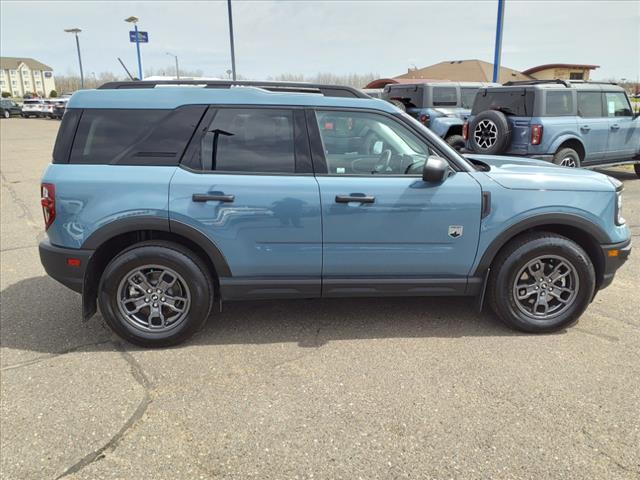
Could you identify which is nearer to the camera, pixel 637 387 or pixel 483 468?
pixel 483 468

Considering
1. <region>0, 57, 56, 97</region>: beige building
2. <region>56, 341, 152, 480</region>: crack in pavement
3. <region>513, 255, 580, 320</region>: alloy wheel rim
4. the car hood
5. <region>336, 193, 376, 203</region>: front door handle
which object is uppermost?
<region>0, 57, 56, 97</region>: beige building

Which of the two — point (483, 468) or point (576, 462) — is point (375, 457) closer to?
point (483, 468)

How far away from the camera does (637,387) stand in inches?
121

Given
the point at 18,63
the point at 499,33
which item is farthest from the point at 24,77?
the point at 499,33

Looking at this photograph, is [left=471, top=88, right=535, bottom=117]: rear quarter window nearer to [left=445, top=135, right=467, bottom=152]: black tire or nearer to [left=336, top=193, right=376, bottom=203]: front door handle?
[left=445, top=135, right=467, bottom=152]: black tire

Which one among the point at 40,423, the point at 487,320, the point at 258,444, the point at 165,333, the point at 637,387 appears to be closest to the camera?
the point at 258,444

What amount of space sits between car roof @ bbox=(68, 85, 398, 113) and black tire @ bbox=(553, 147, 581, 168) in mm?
6434

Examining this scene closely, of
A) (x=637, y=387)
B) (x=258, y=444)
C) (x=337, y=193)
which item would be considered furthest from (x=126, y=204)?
(x=637, y=387)

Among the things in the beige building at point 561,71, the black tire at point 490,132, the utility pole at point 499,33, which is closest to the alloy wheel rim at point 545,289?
the black tire at point 490,132

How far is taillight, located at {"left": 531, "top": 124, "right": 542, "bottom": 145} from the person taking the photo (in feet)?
28.2

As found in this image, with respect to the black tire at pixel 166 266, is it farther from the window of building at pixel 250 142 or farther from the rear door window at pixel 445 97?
the rear door window at pixel 445 97

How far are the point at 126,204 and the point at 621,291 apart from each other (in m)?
4.38

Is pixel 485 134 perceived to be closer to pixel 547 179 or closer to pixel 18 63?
pixel 547 179

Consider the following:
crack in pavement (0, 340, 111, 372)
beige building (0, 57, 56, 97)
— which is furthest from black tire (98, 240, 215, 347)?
beige building (0, 57, 56, 97)
